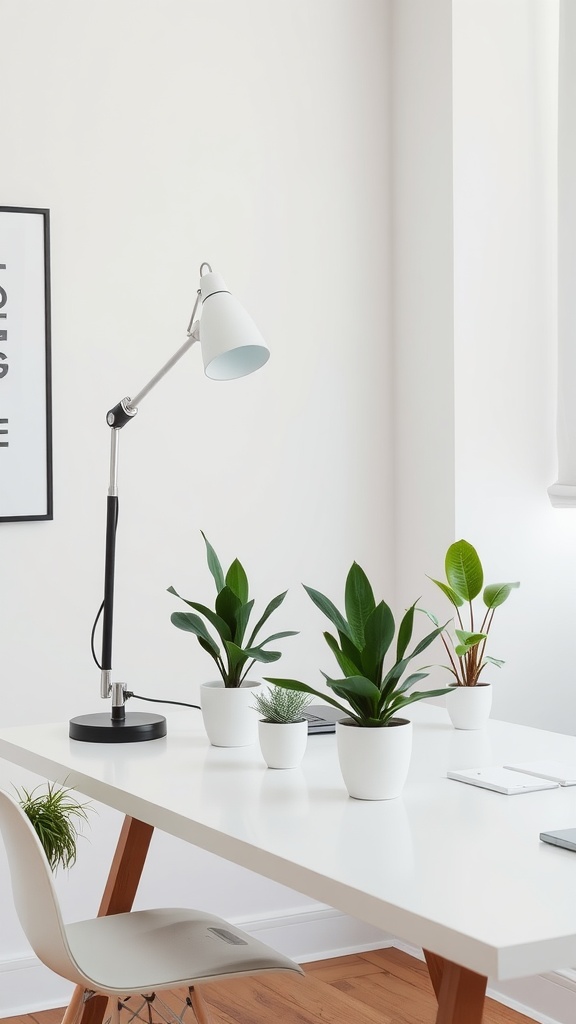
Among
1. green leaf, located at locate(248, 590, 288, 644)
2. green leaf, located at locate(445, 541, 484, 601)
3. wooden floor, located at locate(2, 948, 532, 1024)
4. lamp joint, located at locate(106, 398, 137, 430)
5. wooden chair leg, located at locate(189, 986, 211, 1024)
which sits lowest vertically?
wooden floor, located at locate(2, 948, 532, 1024)

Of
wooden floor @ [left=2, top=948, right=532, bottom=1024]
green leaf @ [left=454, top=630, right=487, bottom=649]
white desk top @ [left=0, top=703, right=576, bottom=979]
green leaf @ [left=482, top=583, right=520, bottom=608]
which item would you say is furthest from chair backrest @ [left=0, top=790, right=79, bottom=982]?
wooden floor @ [left=2, top=948, right=532, bottom=1024]

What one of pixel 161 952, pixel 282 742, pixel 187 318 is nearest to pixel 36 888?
pixel 161 952

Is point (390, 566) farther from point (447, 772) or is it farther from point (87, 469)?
point (447, 772)

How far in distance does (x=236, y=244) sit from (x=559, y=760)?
5.53 feet

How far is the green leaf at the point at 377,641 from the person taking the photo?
1.58 metres

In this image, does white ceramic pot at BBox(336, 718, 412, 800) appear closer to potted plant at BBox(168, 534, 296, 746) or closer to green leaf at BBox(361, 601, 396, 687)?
green leaf at BBox(361, 601, 396, 687)

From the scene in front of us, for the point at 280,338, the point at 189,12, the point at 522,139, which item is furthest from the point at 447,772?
the point at 189,12

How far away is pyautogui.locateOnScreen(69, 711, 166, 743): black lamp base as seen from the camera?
78.8 inches

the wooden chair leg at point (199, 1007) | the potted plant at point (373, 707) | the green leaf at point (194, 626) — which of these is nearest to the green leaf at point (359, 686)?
the potted plant at point (373, 707)

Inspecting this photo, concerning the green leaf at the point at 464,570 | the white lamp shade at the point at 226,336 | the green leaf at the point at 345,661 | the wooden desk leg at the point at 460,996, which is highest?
the white lamp shade at the point at 226,336

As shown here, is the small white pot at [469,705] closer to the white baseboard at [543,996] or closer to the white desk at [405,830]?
the white desk at [405,830]

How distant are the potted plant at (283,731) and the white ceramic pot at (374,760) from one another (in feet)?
0.62

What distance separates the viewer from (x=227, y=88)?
300cm

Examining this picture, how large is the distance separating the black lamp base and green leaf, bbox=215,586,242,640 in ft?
0.70
